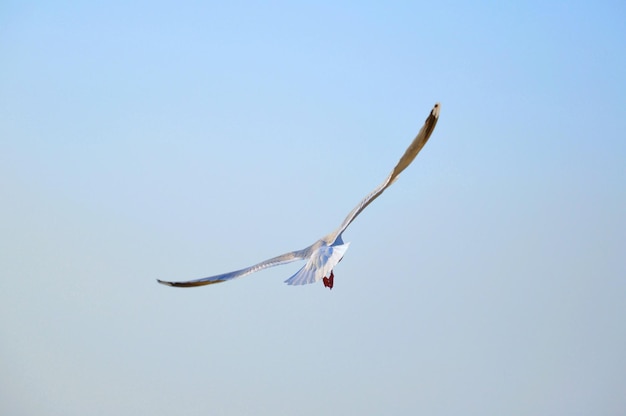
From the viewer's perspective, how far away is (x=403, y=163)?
55.8ft

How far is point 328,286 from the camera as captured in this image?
57.9 ft

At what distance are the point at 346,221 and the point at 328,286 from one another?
40.5 inches

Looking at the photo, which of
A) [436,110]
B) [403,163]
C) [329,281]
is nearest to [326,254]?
[329,281]

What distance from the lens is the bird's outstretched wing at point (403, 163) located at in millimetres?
16125

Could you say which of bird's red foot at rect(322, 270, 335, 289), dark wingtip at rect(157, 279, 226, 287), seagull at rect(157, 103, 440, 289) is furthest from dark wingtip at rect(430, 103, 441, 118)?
dark wingtip at rect(157, 279, 226, 287)

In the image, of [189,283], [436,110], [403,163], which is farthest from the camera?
[189,283]

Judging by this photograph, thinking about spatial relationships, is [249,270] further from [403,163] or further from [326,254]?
[403,163]

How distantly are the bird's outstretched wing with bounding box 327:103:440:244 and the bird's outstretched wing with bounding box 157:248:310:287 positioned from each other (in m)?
0.63

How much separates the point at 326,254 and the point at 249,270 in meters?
→ 1.38

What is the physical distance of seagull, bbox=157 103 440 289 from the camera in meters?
16.5

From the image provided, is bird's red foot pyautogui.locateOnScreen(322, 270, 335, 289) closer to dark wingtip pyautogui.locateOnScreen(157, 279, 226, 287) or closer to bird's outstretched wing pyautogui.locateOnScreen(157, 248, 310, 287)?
bird's outstretched wing pyautogui.locateOnScreen(157, 248, 310, 287)

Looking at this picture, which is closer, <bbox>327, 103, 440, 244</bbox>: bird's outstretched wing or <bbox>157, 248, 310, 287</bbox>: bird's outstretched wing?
<bbox>327, 103, 440, 244</bbox>: bird's outstretched wing

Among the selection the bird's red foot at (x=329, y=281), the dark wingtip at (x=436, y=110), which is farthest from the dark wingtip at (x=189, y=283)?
the dark wingtip at (x=436, y=110)

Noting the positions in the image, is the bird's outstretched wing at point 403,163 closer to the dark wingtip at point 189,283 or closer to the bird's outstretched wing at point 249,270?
the bird's outstretched wing at point 249,270
